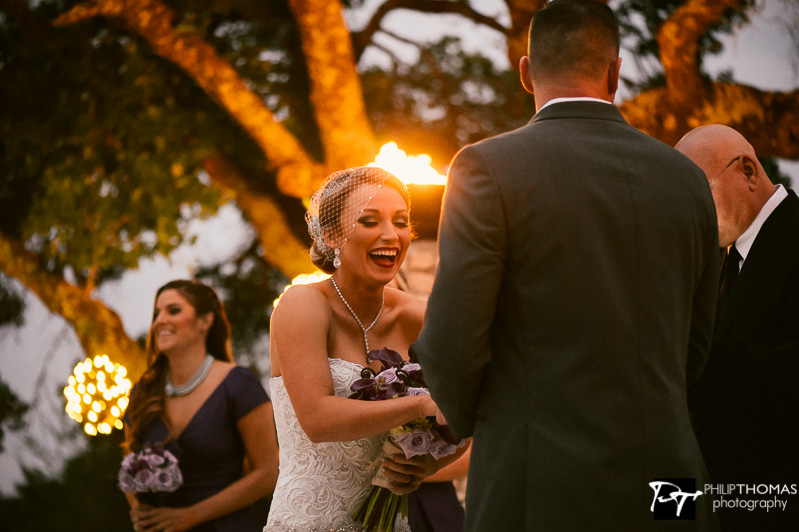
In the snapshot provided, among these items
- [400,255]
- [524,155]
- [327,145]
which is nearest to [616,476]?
[524,155]

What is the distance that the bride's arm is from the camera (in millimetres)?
2422

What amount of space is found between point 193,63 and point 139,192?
64.3 inches

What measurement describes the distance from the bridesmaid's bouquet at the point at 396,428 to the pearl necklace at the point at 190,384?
2.10 metres

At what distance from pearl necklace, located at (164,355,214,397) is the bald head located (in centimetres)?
299

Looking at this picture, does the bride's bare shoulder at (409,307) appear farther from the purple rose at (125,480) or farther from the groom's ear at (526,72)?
the purple rose at (125,480)

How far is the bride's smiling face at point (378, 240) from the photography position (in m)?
2.81

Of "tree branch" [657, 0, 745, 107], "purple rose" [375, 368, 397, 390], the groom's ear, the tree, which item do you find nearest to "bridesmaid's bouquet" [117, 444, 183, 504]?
"purple rose" [375, 368, 397, 390]

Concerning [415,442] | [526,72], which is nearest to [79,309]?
[415,442]

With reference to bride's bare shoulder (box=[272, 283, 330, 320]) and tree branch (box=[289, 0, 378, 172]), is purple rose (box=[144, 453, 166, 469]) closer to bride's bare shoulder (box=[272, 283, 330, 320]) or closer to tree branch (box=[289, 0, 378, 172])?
bride's bare shoulder (box=[272, 283, 330, 320])

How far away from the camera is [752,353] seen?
2.48 meters

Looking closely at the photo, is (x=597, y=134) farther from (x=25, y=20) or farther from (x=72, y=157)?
(x=25, y=20)

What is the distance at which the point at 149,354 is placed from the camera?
4.74 metres
